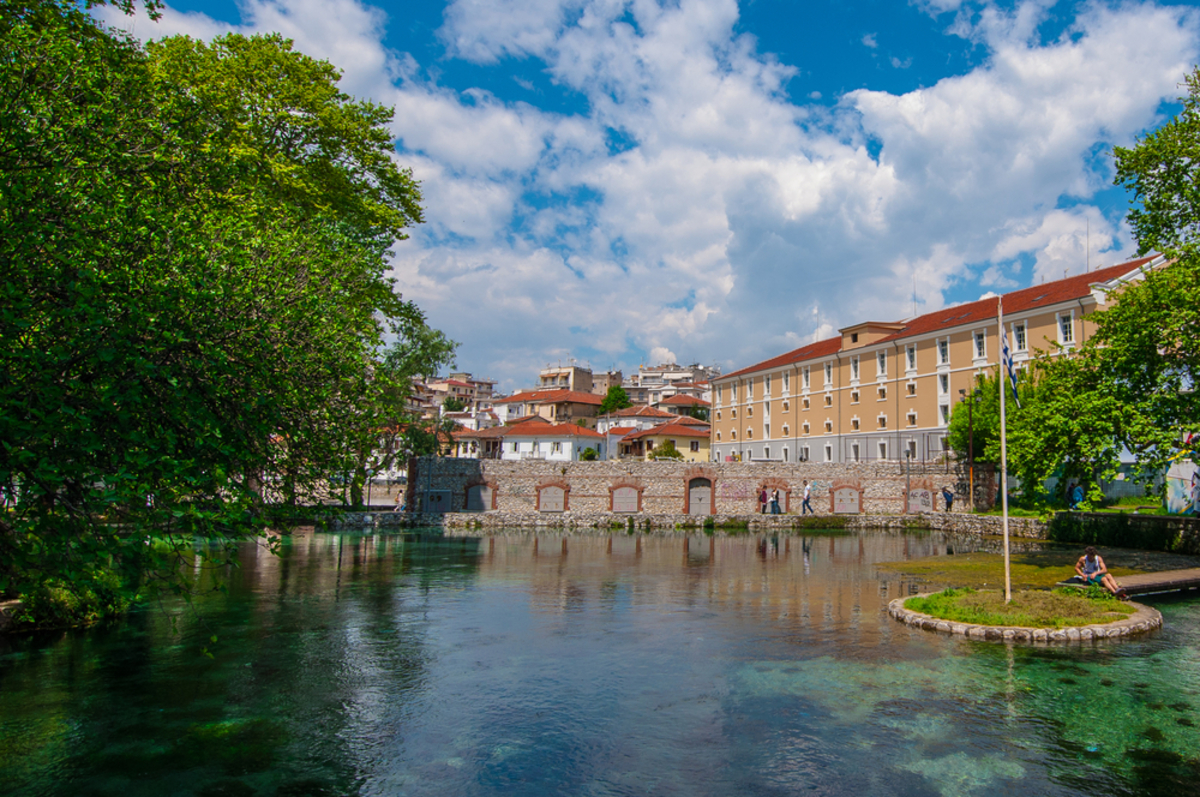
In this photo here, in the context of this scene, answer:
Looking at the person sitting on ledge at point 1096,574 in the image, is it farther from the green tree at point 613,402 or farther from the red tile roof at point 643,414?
the green tree at point 613,402

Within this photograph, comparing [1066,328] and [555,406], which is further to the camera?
[555,406]

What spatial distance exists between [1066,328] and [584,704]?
40925 millimetres

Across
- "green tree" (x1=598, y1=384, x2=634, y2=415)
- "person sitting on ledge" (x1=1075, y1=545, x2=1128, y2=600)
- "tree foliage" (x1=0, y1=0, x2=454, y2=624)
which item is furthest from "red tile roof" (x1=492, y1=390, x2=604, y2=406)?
"tree foliage" (x1=0, y1=0, x2=454, y2=624)

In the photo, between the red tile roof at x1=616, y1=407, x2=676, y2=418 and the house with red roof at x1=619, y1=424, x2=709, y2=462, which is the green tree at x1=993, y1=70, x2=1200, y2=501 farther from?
the red tile roof at x1=616, y1=407, x2=676, y2=418

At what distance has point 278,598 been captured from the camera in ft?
61.1

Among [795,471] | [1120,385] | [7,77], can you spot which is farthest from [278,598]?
[795,471]

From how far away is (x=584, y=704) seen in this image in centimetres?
1041

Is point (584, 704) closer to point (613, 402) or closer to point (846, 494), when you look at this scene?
point (846, 494)

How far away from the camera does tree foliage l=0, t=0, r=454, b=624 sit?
6656 mm

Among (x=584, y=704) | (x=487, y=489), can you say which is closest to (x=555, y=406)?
(x=487, y=489)

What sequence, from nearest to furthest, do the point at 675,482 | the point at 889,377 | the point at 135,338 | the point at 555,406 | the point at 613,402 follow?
the point at 135,338 < the point at 675,482 < the point at 889,377 < the point at 555,406 < the point at 613,402

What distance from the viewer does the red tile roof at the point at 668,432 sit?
70.3 meters

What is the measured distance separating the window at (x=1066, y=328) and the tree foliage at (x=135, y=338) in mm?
40539

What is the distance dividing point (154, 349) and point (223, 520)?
1799mm
